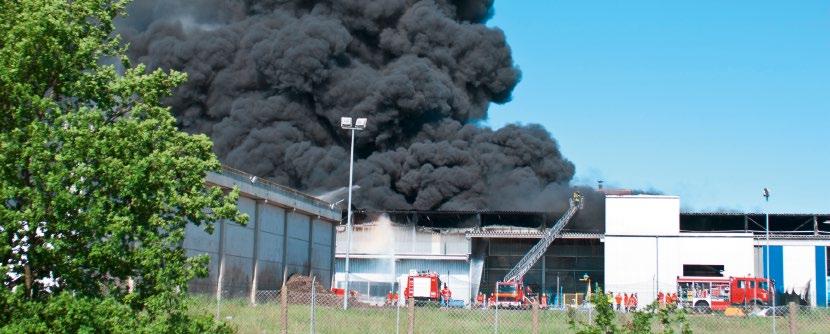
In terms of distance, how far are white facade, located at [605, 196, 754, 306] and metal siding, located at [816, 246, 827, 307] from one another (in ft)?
10.9

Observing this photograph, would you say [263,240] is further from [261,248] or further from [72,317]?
[72,317]

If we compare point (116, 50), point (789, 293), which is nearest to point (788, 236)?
point (789, 293)

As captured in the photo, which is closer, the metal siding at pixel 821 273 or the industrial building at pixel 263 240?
the industrial building at pixel 263 240

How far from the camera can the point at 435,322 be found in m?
22.6

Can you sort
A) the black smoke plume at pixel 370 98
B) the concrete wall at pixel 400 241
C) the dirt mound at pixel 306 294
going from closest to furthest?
the dirt mound at pixel 306 294
the concrete wall at pixel 400 241
the black smoke plume at pixel 370 98

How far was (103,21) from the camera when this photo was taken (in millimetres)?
12414

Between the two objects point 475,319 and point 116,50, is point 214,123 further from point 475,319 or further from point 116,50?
point 116,50

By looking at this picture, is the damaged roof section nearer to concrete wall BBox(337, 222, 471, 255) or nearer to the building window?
concrete wall BBox(337, 222, 471, 255)

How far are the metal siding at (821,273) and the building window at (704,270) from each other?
4709 mm

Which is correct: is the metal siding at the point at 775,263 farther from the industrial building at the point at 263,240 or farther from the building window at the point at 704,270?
the industrial building at the point at 263,240

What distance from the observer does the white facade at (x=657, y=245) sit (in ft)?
166

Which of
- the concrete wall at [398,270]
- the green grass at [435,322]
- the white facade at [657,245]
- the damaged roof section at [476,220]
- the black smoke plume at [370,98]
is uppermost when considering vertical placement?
the black smoke plume at [370,98]

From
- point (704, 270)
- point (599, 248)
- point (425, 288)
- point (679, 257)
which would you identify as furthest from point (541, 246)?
point (425, 288)

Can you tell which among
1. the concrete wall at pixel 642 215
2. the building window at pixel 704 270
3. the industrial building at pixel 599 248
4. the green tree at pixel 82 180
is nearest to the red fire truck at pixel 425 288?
the industrial building at pixel 599 248
